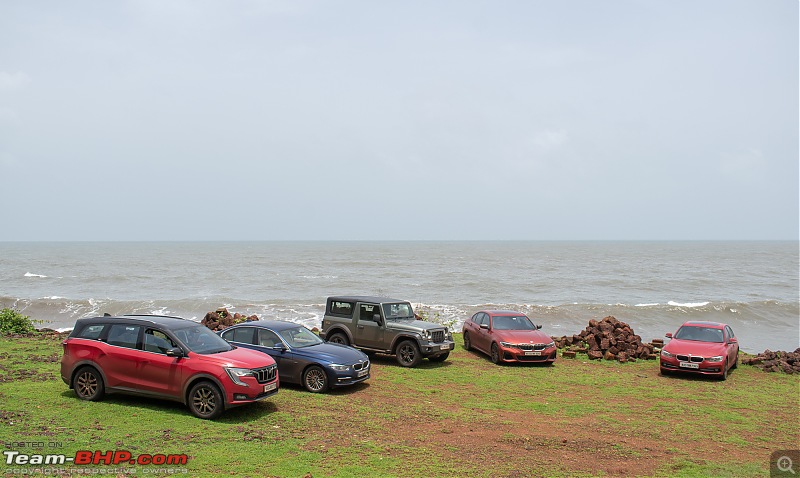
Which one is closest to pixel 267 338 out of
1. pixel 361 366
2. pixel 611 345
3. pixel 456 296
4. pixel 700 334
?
pixel 361 366

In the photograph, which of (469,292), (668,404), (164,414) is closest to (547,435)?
(668,404)

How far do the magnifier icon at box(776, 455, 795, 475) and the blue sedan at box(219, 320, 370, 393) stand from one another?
27.3ft

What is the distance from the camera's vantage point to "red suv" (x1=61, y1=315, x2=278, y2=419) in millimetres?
10195

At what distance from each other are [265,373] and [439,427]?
3473mm

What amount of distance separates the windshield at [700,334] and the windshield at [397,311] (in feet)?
28.4

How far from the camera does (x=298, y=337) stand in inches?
552

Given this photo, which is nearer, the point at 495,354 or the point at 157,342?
the point at 157,342

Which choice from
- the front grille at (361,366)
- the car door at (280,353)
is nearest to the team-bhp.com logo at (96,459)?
the car door at (280,353)

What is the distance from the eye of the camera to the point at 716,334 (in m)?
17.3

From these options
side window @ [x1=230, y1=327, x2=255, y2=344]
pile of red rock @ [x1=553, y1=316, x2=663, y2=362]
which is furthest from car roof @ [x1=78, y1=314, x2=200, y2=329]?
pile of red rock @ [x1=553, y1=316, x2=663, y2=362]

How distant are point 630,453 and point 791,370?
1216 centimetres

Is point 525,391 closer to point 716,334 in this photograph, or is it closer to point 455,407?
point 455,407

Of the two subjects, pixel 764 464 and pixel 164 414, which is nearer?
pixel 764 464

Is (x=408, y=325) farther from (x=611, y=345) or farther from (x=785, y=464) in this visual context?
(x=785, y=464)
